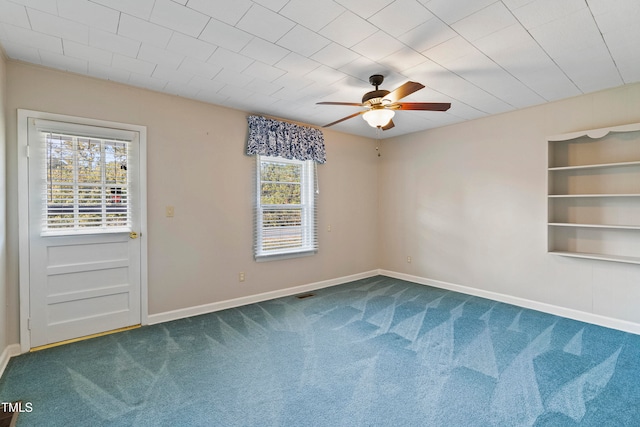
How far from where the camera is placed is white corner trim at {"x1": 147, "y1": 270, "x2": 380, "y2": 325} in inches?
135

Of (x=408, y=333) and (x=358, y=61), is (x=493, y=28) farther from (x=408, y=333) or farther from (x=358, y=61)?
(x=408, y=333)

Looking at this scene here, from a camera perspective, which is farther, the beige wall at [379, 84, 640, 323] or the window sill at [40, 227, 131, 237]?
the beige wall at [379, 84, 640, 323]

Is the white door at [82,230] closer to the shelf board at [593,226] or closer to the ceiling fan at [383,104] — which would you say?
the ceiling fan at [383,104]

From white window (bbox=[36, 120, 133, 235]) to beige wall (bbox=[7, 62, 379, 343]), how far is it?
202 mm

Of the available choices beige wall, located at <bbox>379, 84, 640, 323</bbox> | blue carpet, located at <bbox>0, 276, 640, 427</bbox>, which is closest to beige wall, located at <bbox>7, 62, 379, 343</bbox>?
blue carpet, located at <bbox>0, 276, 640, 427</bbox>

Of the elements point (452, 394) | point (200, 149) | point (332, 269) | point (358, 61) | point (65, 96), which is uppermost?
point (358, 61)

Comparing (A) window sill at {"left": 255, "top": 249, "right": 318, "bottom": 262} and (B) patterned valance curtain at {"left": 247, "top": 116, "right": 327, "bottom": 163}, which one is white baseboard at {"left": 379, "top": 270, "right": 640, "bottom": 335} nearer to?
(A) window sill at {"left": 255, "top": 249, "right": 318, "bottom": 262}

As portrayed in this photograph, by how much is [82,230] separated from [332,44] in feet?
9.66

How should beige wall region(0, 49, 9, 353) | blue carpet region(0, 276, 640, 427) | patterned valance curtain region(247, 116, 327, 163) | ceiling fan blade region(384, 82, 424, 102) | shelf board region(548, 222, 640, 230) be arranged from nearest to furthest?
blue carpet region(0, 276, 640, 427), ceiling fan blade region(384, 82, 424, 102), beige wall region(0, 49, 9, 353), shelf board region(548, 222, 640, 230), patterned valance curtain region(247, 116, 327, 163)

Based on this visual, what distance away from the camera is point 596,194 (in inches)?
130

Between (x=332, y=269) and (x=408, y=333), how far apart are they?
6.75ft

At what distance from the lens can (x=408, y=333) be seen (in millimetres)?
3143

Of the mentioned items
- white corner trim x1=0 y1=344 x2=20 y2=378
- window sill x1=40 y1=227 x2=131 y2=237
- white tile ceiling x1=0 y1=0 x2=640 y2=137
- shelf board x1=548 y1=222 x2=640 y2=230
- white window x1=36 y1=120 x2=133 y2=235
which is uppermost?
white tile ceiling x1=0 y1=0 x2=640 y2=137

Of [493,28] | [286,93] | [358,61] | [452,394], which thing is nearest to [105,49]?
[286,93]
